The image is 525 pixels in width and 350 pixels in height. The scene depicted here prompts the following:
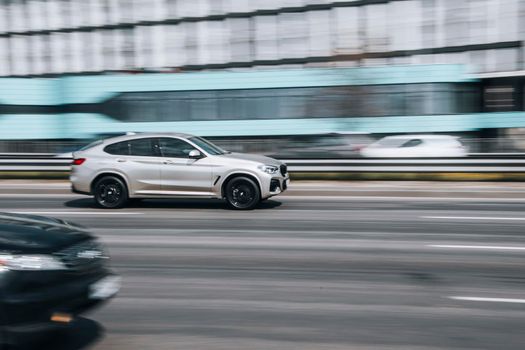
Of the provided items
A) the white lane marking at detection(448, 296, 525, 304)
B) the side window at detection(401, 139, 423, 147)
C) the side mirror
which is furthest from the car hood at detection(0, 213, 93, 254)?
the side window at detection(401, 139, 423, 147)

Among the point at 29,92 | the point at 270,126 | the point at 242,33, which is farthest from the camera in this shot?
the point at 242,33

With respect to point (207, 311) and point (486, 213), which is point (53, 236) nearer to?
point (207, 311)

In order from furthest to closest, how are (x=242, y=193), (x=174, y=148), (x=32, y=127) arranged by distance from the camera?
(x=32, y=127) < (x=174, y=148) < (x=242, y=193)

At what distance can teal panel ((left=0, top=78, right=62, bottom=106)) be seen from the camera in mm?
39031

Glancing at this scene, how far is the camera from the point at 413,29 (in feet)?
157

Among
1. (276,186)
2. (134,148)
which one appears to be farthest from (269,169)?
(134,148)

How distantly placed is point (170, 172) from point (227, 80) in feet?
78.0

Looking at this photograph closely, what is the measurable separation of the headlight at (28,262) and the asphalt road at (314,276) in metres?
0.98

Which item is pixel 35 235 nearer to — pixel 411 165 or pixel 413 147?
pixel 411 165

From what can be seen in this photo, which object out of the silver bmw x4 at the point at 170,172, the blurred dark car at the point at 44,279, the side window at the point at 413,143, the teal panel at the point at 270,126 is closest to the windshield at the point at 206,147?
the silver bmw x4 at the point at 170,172

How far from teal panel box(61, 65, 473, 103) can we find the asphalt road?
21.3 metres

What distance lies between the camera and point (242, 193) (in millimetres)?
12562

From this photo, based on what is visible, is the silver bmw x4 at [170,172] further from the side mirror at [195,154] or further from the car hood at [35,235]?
the car hood at [35,235]

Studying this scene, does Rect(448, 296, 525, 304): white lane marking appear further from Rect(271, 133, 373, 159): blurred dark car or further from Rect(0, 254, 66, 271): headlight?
Rect(271, 133, 373, 159): blurred dark car
